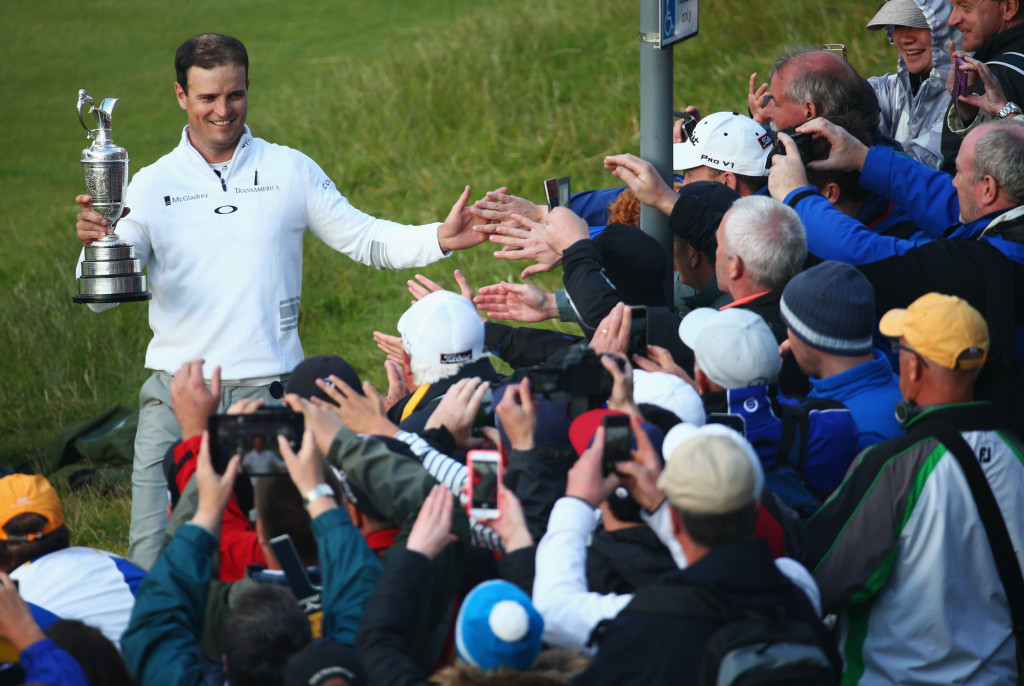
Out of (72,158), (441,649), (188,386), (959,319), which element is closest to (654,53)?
(959,319)

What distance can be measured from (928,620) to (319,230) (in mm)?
2846

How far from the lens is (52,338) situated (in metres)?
9.27

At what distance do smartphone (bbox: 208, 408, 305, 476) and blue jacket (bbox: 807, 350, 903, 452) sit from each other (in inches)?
66.2

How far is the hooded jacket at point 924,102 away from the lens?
5.48 meters

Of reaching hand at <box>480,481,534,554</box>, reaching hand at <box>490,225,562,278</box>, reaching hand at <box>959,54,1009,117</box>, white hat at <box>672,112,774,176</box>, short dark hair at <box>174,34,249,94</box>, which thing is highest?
short dark hair at <box>174,34,249,94</box>

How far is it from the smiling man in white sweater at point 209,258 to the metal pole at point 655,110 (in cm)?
145

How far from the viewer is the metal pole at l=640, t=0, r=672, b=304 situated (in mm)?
4066

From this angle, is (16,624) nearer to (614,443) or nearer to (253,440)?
(253,440)

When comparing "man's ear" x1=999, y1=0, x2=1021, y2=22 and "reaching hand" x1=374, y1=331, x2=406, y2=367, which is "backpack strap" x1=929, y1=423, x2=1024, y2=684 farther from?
"man's ear" x1=999, y1=0, x2=1021, y2=22

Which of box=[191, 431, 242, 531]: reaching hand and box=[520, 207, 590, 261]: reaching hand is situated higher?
box=[520, 207, 590, 261]: reaching hand

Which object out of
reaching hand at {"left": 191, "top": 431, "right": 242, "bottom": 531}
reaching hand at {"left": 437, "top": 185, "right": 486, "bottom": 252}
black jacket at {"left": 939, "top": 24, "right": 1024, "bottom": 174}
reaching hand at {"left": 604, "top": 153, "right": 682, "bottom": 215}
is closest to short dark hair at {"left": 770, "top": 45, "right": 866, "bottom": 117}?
black jacket at {"left": 939, "top": 24, "right": 1024, "bottom": 174}

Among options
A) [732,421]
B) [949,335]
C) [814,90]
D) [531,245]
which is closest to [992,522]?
[949,335]

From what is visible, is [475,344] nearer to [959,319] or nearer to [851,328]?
[851,328]

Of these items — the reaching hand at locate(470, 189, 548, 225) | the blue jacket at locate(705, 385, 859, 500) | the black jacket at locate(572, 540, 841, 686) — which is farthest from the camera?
the reaching hand at locate(470, 189, 548, 225)
